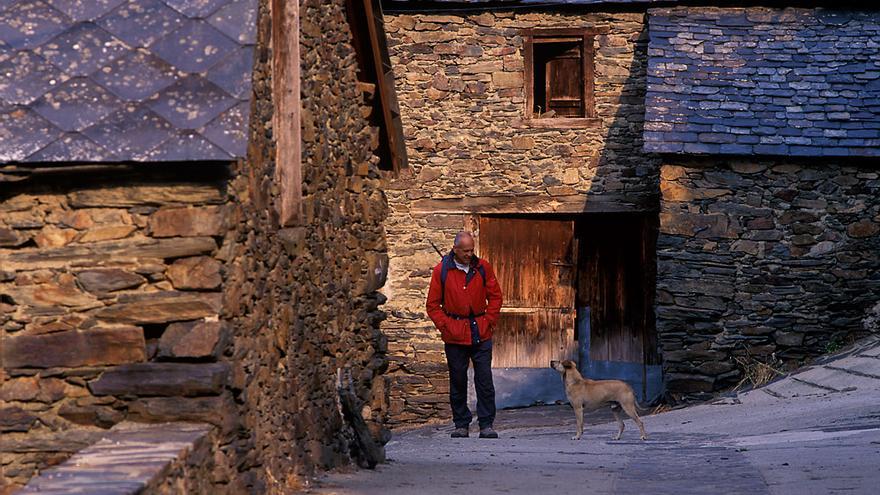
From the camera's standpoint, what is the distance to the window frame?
17688 mm

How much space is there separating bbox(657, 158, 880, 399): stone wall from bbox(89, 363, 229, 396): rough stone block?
10573 mm

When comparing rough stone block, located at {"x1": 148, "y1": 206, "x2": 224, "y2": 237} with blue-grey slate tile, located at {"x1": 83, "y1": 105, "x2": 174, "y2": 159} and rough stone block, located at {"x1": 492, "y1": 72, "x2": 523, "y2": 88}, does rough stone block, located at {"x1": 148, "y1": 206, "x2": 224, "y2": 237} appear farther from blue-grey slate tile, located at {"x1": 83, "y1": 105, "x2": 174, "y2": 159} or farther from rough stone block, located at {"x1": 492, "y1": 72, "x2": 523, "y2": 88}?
rough stone block, located at {"x1": 492, "y1": 72, "x2": 523, "y2": 88}

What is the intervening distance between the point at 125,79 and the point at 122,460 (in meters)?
1.97

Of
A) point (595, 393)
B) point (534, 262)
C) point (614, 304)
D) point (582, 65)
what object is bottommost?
point (595, 393)

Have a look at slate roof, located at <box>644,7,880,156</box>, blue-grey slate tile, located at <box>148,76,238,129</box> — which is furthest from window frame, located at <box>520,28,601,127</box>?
blue-grey slate tile, located at <box>148,76,238,129</box>

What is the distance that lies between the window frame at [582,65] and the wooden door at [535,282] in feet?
4.35

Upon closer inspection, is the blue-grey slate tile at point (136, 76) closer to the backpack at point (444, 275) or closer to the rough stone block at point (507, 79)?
the backpack at point (444, 275)

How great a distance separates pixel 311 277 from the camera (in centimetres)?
864

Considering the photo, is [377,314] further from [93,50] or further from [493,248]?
[493,248]

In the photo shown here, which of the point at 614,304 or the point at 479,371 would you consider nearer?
the point at 479,371

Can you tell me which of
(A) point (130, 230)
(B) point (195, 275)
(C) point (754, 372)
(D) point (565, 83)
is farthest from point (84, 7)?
(D) point (565, 83)

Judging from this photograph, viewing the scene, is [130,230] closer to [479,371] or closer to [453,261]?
[453,261]

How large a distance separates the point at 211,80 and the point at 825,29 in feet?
42.4

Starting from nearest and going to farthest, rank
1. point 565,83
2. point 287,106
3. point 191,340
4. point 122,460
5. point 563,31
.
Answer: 1. point 122,460
2. point 191,340
3. point 287,106
4. point 563,31
5. point 565,83
